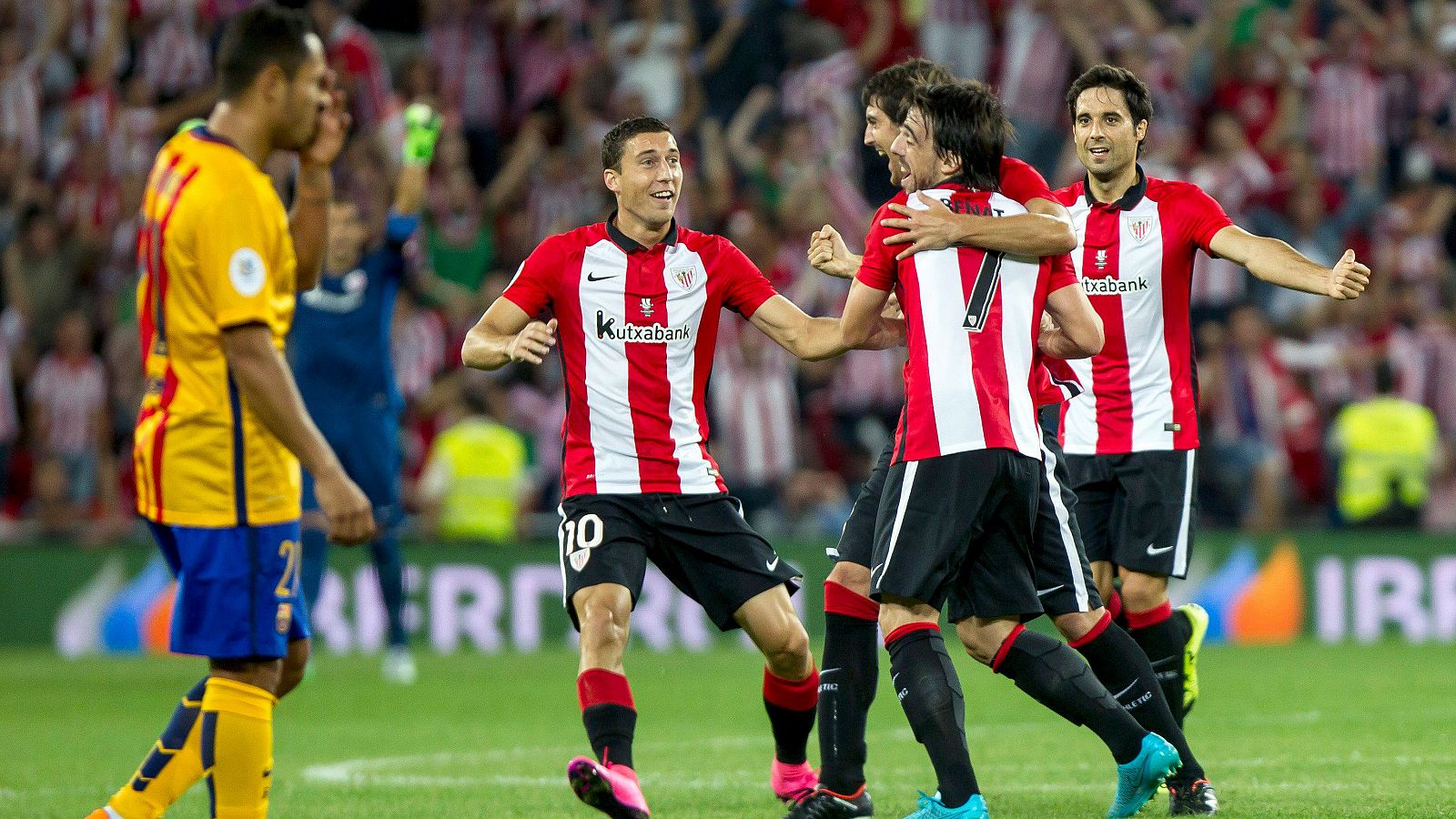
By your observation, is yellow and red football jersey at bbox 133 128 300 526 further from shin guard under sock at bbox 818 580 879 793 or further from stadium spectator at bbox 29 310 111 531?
stadium spectator at bbox 29 310 111 531

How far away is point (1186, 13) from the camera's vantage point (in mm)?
19531

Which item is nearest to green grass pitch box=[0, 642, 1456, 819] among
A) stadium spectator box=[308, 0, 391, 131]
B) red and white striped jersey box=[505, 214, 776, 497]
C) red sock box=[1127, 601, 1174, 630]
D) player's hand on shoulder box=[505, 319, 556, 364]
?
red sock box=[1127, 601, 1174, 630]

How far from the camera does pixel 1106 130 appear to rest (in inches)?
271

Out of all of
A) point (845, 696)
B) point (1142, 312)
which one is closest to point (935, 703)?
point (845, 696)

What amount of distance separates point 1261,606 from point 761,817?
9.79m

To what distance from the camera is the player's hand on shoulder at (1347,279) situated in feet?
20.4

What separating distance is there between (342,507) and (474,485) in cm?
1042

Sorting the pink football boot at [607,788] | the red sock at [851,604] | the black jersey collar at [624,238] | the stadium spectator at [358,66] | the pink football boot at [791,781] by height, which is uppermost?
the stadium spectator at [358,66]

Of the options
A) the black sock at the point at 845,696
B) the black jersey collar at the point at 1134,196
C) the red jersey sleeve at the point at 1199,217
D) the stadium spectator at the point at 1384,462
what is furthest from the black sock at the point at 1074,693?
the stadium spectator at the point at 1384,462

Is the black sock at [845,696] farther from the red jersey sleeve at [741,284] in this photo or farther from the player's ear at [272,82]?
the player's ear at [272,82]

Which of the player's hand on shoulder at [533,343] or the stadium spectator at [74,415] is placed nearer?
the player's hand on shoulder at [533,343]

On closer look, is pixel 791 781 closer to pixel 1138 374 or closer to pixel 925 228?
pixel 1138 374

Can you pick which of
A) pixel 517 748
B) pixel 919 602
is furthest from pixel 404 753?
pixel 919 602

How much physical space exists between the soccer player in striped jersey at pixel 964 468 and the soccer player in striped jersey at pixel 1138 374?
1.27m
